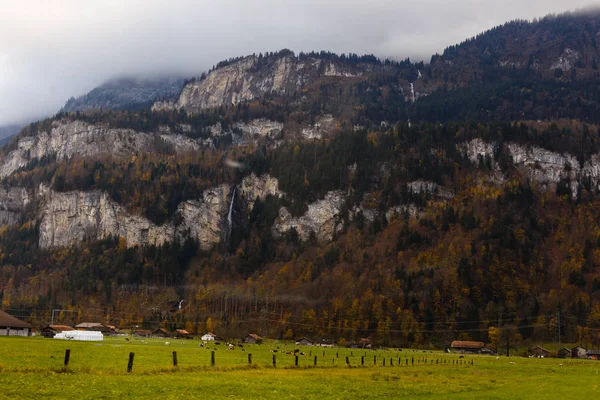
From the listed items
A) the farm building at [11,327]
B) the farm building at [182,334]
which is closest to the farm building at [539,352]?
the farm building at [182,334]

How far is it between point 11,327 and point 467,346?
11272 centimetres

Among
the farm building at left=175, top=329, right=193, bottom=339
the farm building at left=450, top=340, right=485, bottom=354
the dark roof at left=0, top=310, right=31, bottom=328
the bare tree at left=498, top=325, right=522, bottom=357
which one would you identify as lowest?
the farm building at left=175, top=329, right=193, bottom=339

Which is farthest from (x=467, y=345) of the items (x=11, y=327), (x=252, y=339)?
(x=11, y=327)

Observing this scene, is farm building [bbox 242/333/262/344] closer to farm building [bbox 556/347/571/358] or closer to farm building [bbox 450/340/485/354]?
farm building [bbox 450/340/485/354]

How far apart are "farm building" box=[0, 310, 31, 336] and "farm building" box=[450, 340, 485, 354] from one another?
4195 inches

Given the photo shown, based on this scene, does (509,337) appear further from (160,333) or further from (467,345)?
(160,333)

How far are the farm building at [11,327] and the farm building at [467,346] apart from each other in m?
107

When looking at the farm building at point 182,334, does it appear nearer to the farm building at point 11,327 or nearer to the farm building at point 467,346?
the farm building at point 11,327

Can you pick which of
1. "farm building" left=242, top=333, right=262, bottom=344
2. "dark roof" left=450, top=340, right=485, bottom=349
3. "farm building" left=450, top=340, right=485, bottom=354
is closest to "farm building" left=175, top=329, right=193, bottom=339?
"farm building" left=242, top=333, right=262, bottom=344

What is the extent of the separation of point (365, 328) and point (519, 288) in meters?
55.7

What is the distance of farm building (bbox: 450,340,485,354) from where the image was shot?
156 m

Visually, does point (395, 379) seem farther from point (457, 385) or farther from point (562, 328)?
point (562, 328)

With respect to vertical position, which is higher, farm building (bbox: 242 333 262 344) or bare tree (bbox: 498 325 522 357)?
bare tree (bbox: 498 325 522 357)

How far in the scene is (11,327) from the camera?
118m
